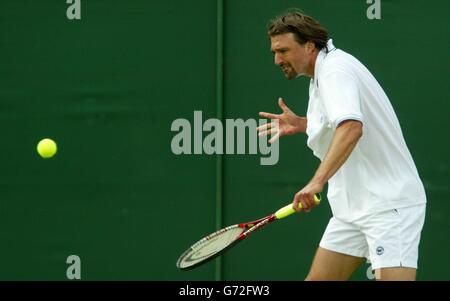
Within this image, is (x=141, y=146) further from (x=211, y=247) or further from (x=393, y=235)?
(x=393, y=235)

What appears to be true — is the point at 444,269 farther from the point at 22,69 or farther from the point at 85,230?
the point at 22,69

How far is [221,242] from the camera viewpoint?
549 cm

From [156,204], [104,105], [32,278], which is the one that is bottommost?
[32,278]

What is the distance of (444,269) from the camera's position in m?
6.87

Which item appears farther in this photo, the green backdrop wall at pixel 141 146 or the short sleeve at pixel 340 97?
the green backdrop wall at pixel 141 146

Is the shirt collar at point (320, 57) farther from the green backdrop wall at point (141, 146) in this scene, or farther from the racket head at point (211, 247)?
the green backdrop wall at point (141, 146)

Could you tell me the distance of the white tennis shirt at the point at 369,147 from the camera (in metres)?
5.11

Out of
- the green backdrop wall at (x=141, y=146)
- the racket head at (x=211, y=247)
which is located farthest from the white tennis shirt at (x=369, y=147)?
the green backdrop wall at (x=141, y=146)

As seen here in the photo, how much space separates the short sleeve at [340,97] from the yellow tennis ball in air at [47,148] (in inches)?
90.3

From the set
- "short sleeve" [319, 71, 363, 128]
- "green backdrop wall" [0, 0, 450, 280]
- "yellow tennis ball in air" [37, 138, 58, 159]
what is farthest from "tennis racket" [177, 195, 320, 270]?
"yellow tennis ball in air" [37, 138, 58, 159]

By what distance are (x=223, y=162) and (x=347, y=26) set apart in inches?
42.6

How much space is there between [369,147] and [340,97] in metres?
0.33

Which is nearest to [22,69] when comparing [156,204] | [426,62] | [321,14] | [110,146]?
[110,146]

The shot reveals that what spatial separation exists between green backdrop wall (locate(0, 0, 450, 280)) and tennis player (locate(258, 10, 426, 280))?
1.50 m
